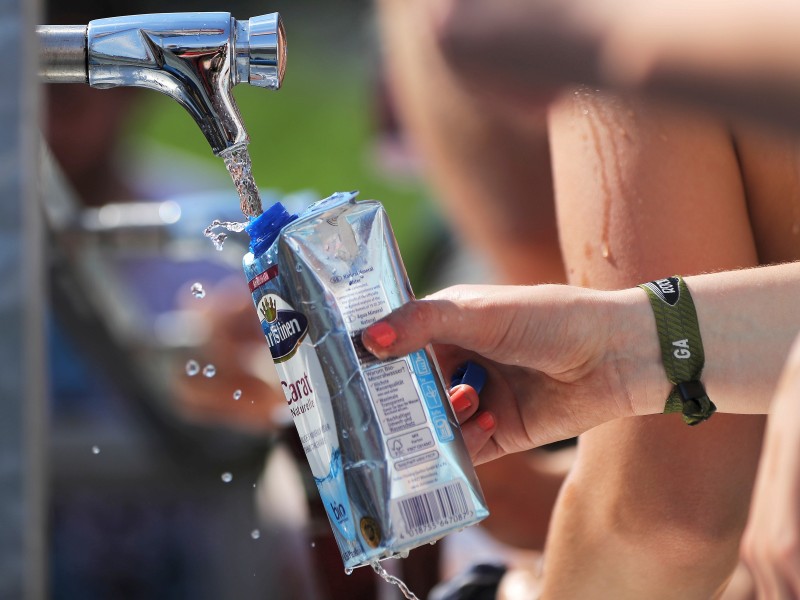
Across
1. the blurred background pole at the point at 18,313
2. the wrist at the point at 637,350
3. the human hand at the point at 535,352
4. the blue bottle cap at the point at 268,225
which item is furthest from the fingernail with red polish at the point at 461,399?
the blurred background pole at the point at 18,313

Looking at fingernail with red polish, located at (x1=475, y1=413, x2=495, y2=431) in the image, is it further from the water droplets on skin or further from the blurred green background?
the blurred green background

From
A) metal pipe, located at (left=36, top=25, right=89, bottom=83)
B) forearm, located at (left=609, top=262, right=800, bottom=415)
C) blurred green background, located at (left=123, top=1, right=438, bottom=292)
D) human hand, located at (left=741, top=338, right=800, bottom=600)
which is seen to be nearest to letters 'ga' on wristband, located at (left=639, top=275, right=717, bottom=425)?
forearm, located at (left=609, top=262, right=800, bottom=415)

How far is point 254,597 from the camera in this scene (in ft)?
6.66

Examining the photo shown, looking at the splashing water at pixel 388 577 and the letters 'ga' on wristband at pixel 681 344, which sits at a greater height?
the letters 'ga' on wristband at pixel 681 344

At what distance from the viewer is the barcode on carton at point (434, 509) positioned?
2.57 ft

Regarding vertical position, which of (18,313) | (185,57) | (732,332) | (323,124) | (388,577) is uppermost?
(323,124)

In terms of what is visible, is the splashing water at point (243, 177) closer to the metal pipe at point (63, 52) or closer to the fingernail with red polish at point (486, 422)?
the metal pipe at point (63, 52)

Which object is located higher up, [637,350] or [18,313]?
[18,313]

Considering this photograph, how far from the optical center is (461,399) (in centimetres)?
99

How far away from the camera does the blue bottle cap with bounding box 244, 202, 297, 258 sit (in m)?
0.83

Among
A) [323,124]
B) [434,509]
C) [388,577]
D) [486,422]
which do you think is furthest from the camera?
[323,124]

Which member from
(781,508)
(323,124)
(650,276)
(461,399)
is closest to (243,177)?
(461,399)

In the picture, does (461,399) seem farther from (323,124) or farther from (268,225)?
(323,124)

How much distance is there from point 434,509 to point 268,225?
0.26m
